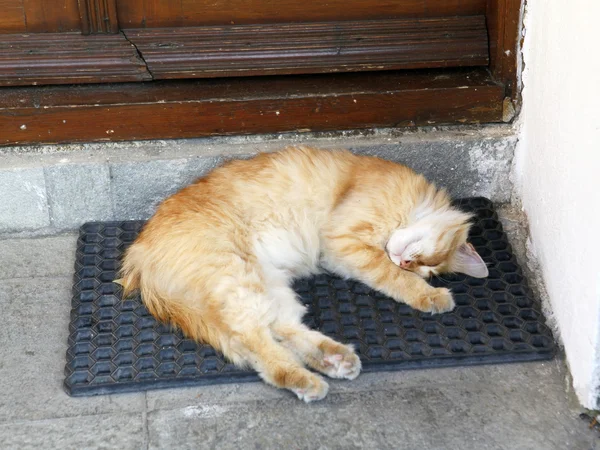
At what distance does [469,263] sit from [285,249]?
0.78m

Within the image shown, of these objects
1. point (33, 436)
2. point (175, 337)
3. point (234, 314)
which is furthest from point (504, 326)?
point (33, 436)

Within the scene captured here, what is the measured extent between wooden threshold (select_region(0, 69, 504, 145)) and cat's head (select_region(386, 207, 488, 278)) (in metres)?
0.63

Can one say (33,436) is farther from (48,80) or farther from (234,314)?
(48,80)

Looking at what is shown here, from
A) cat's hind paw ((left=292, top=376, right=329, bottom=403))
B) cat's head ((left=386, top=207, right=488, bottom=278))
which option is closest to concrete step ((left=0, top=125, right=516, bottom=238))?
cat's head ((left=386, top=207, right=488, bottom=278))

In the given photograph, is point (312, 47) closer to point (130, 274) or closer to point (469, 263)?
point (469, 263)

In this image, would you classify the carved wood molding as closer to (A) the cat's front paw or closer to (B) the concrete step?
(B) the concrete step

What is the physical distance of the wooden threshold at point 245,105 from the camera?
3.62 m

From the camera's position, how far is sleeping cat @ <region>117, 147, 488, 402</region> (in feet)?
9.45

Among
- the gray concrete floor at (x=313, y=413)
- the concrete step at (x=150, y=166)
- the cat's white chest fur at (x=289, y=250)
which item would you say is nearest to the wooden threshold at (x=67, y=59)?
the concrete step at (x=150, y=166)

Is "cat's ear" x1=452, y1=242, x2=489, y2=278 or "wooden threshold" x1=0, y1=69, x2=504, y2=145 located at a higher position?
"wooden threshold" x1=0, y1=69, x2=504, y2=145

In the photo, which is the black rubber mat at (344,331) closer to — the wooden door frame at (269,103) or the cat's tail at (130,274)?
the cat's tail at (130,274)

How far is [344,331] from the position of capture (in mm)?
Result: 3088

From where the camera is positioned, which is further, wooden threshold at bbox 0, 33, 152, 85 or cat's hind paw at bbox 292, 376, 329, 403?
wooden threshold at bbox 0, 33, 152, 85

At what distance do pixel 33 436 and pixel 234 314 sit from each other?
783 mm
